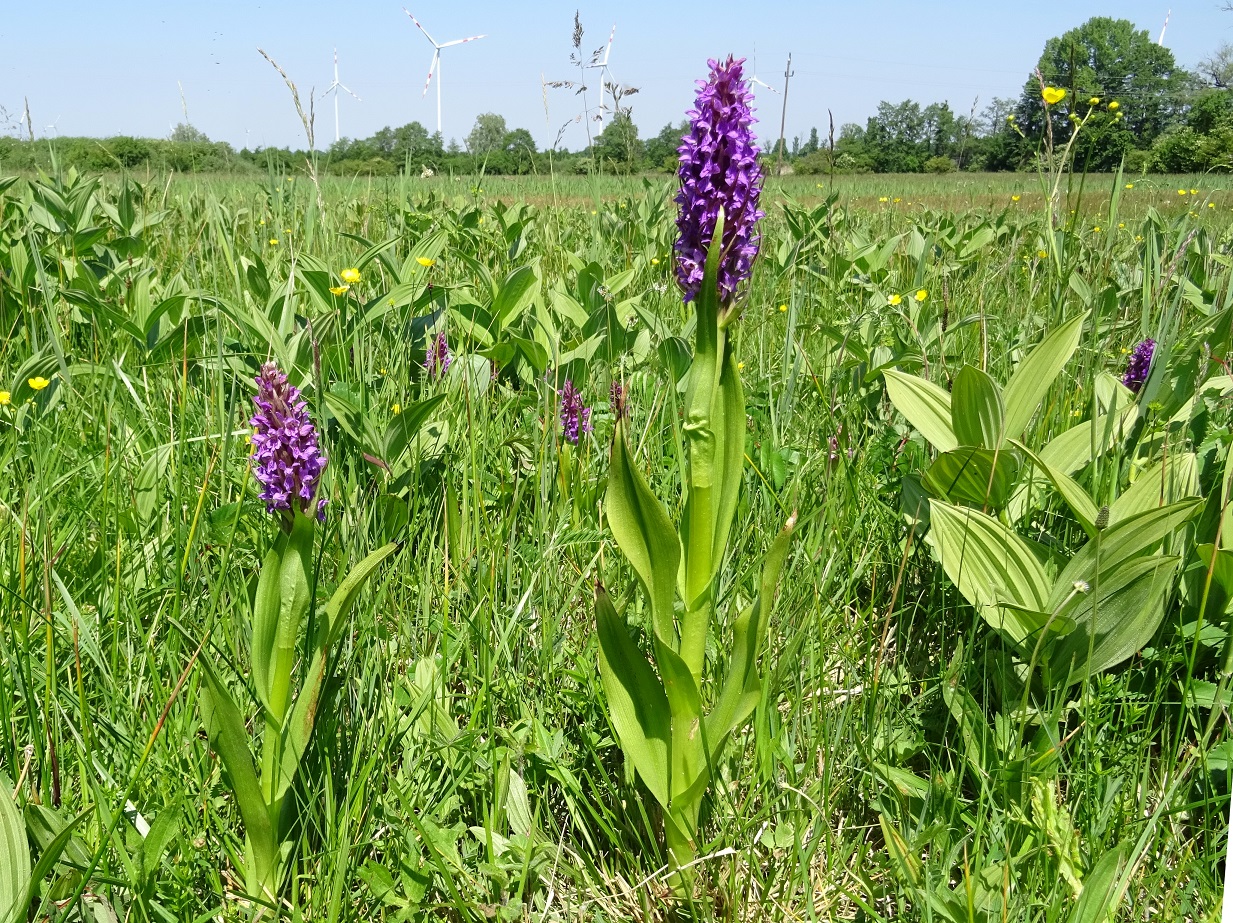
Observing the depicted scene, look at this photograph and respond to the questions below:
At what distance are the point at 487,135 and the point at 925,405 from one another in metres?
4.53

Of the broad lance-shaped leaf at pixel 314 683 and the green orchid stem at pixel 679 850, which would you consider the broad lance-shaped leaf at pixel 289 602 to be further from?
the green orchid stem at pixel 679 850

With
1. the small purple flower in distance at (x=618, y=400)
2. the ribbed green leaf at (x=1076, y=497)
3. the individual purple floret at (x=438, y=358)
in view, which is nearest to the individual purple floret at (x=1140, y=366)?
the ribbed green leaf at (x=1076, y=497)

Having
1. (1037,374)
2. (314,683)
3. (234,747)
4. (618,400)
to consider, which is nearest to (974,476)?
(1037,374)

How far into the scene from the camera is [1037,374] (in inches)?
A: 69.4

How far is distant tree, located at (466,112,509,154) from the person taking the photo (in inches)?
217

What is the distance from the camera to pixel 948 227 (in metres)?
5.53

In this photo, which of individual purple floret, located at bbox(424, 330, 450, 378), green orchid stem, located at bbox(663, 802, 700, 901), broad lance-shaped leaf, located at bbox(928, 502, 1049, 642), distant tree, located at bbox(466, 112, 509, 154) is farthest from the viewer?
distant tree, located at bbox(466, 112, 509, 154)

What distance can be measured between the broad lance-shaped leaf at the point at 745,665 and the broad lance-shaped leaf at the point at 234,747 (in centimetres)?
61

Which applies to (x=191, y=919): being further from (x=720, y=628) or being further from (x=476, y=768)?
(x=720, y=628)

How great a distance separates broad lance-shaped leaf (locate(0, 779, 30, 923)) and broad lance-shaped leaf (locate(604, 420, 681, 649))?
0.75m

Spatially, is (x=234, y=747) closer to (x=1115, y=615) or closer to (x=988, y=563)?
(x=988, y=563)

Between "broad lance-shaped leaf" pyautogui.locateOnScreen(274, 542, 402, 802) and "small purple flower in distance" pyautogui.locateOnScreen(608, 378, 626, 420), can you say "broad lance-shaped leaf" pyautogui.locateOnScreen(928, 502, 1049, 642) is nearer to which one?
"small purple flower in distance" pyautogui.locateOnScreen(608, 378, 626, 420)

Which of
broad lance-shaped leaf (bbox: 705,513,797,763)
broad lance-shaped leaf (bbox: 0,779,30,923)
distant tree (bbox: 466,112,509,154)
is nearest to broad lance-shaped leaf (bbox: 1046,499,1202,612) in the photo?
broad lance-shaped leaf (bbox: 705,513,797,763)

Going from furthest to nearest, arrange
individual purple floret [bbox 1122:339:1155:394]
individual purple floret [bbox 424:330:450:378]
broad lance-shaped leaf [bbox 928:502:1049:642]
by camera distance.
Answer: individual purple floret [bbox 424:330:450:378]
individual purple floret [bbox 1122:339:1155:394]
broad lance-shaped leaf [bbox 928:502:1049:642]
